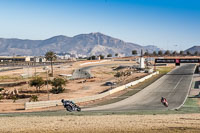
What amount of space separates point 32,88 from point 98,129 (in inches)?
2403

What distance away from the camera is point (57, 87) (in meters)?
74.6

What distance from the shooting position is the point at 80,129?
20.1m

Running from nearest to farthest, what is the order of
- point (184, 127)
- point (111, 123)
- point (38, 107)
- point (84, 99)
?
point (184, 127) → point (111, 123) → point (38, 107) → point (84, 99)

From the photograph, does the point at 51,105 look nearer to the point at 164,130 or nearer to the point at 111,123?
the point at 111,123

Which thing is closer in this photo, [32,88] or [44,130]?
[44,130]

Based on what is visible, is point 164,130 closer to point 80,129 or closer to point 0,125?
point 80,129

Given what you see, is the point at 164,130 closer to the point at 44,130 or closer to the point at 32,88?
the point at 44,130

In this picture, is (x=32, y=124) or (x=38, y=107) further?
(x=38, y=107)

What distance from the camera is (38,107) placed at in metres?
43.2

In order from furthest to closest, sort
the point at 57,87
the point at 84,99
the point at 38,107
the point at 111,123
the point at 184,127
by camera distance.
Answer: the point at 57,87 → the point at 84,99 → the point at 38,107 → the point at 111,123 → the point at 184,127

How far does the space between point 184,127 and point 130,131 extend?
453cm

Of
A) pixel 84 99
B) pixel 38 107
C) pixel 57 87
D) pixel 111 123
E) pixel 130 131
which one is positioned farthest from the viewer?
pixel 57 87

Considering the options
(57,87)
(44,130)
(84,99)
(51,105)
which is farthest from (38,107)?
(57,87)

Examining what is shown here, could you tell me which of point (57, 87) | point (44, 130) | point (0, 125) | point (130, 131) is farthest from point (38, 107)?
point (57, 87)
